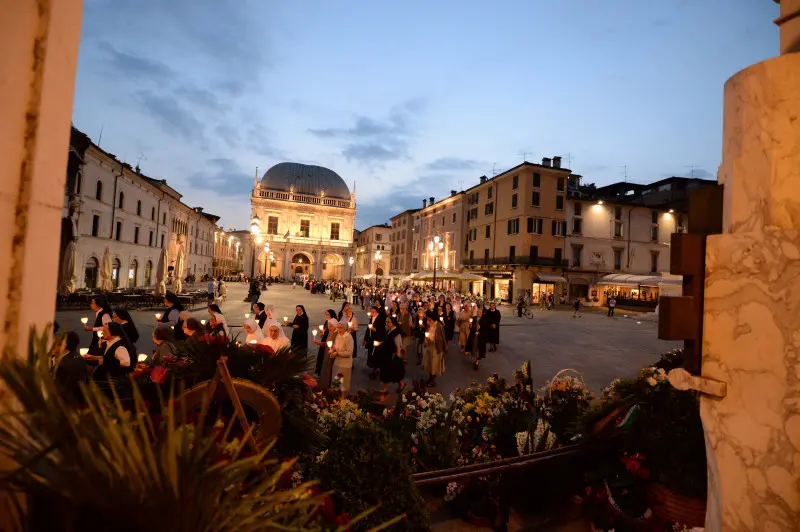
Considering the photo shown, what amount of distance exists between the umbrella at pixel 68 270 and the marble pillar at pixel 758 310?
21258mm

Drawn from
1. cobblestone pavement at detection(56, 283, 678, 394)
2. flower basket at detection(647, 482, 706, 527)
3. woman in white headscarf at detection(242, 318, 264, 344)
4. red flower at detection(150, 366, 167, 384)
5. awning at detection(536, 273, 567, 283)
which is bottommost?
cobblestone pavement at detection(56, 283, 678, 394)

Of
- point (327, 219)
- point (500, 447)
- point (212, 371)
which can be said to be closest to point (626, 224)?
point (500, 447)

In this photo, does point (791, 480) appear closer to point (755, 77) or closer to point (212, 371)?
point (755, 77)

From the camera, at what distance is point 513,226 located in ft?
135

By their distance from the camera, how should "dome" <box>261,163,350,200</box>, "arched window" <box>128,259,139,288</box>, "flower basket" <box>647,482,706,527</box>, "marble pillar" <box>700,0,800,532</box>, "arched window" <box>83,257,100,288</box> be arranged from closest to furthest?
"marble pillar" <box>700,0,800,532</box>
"flower basket" <box>647,482,706,527</box>
"arched window" <box>83,257,100,288</box>
"arched window" <box>128,259,139,288</box>
"dome" <box>261,163,350,200</box>

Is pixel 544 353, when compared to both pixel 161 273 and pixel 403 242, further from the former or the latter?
pixel 403 242

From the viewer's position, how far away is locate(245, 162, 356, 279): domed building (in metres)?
73.9

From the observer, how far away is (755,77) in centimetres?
192

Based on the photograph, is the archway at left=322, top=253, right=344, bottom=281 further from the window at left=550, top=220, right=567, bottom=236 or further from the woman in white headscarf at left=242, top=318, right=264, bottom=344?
the woman in white headscarf at left=242, top=318, right=264, bottom=344

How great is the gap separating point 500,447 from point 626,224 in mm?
44516

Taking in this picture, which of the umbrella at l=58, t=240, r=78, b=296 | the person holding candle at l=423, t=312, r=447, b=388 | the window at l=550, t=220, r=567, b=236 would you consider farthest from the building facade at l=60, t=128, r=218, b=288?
the window at l=550, t=220, r=567, b=236

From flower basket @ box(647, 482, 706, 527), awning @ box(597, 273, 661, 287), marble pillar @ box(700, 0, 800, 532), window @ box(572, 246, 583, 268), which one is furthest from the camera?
window @ box(572, 246, 583, 268)

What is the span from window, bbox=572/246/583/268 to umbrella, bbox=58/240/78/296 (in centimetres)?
3940

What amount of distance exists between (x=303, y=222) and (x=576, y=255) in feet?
173
